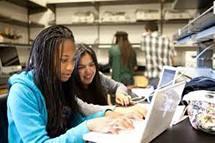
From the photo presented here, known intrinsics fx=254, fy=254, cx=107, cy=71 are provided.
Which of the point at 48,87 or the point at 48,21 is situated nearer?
the point at 48,87

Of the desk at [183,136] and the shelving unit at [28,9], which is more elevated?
the shelving unit at [28,9]

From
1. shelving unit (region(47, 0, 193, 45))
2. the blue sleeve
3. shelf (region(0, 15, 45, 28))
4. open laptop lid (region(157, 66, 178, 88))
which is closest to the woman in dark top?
open laptop lid (region(157, 66, 178, 88))

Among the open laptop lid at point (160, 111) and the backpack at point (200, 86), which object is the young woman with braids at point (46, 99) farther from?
the backpack at point (200, 86)

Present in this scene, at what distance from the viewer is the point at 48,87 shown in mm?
937

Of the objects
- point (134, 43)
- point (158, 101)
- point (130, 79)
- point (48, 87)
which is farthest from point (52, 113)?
point (134, 43)

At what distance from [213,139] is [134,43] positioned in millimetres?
3624

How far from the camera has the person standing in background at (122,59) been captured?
3.79 m

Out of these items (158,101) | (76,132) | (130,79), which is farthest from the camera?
(130,79)

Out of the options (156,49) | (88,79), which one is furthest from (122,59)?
(88,79)

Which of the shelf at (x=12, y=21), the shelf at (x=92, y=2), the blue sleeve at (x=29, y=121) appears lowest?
the blue sleeve at (x=29, y=121)

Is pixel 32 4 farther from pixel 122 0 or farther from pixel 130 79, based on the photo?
pixel 130 79

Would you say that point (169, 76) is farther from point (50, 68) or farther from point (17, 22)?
point (17, 22)

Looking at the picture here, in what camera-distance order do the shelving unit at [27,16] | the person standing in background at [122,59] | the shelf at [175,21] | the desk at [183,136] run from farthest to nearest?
the shelf at [175,21] < the shelving unit at [27,16] < the person standing in background at [122,59] < the desk at [183,136]

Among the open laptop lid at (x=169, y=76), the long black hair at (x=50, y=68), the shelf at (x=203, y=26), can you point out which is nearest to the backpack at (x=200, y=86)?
the open laptop lid at (x=169, y=76)
